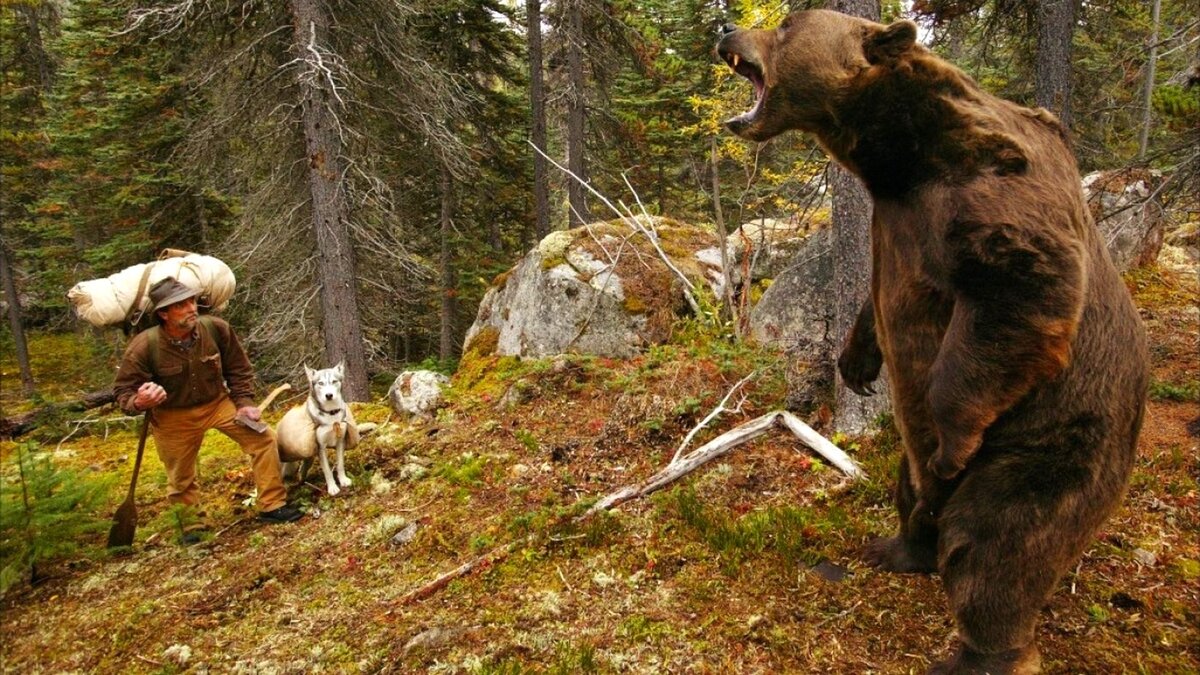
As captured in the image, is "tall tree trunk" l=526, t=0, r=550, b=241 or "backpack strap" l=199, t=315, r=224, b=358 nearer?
"backpack strap" l=199, t=315, r=224, b=358

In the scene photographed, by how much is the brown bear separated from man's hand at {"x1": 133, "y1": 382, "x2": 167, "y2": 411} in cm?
487

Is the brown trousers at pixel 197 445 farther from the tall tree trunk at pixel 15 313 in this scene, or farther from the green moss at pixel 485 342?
the tall tree trunk at pixel 15 313

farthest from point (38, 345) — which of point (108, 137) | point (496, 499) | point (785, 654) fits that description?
point (785, 654)

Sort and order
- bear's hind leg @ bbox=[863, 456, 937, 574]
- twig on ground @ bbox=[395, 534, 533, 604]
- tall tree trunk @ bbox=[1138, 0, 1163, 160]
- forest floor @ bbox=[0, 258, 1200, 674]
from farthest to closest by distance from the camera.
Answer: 1. tall tree trunk @ bbox=[1138, 0, 1163, 160]
2. twig on ground @ bbox=[395, 534, 533, 604]
3. bear's hind leg @ bbox=[863, 456, 937, 574]
4. forest floor @ bbox=[0, 258, 1200, 674]

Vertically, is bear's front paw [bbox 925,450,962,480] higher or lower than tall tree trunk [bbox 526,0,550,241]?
lower

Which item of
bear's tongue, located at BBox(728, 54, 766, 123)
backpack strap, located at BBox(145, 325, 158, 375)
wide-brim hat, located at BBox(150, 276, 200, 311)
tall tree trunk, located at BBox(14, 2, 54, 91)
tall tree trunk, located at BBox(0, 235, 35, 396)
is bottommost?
tall tree trunk, located at BBox(0, 235, 35, 396)

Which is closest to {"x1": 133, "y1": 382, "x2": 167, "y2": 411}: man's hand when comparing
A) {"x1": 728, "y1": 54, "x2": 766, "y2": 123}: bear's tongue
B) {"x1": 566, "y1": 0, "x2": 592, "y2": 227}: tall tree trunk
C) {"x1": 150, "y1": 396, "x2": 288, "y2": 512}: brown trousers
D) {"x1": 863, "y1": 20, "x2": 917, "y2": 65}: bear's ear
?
{"x1": 150, "y1": 396, "x2": 288, "y2": 512}: brown trousers

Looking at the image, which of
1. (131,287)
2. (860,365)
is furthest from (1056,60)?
(131,287)

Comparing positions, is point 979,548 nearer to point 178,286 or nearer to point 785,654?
point 785,654

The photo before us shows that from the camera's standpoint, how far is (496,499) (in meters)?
5.08

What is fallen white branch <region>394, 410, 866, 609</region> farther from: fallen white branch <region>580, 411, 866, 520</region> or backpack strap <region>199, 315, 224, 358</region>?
backpack strap <region>199, 315, 224, 358</region>

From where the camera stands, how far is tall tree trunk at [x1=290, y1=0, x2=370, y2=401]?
8.98 meters

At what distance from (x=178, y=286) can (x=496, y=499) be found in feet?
10.2

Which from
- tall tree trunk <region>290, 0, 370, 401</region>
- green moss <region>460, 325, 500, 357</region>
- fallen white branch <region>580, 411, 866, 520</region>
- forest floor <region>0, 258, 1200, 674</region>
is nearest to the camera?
forest floor <region>0, 258, 1200, 674</region>
